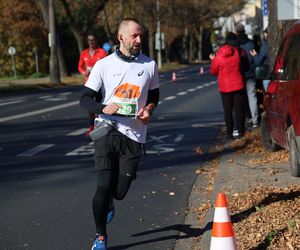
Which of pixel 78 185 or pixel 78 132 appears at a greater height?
pixel 78 185

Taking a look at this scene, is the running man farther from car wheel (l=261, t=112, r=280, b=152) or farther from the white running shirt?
car wheel (l=261, t=112, r=280, b=152)

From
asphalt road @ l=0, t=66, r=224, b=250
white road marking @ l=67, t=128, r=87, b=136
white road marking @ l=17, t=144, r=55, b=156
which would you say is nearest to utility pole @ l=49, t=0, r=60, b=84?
asphalt road @ l=0, t=66, r=224, b=250

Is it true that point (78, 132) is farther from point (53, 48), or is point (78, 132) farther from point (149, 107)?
point (53, 48)

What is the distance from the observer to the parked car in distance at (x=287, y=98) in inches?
312

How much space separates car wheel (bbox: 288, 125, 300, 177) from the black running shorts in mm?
2923

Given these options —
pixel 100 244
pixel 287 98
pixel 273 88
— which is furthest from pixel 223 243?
pixel 273 88

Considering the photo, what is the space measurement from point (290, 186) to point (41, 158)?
481 cm

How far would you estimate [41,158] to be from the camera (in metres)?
11.2

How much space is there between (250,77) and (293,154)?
608 centimetres

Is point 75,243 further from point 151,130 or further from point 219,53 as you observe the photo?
point 151,130

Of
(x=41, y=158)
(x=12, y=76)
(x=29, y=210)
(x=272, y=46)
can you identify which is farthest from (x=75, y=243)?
(x=12, y=76)

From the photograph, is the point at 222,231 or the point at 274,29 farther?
the point at 274,29

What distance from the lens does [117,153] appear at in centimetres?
570

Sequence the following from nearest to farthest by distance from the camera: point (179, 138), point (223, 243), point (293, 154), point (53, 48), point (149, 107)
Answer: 1. point (223, 243)
2. point (149, 107)
3. point (293, 154)
4. point (179, 138)
5. point (53, 48)
